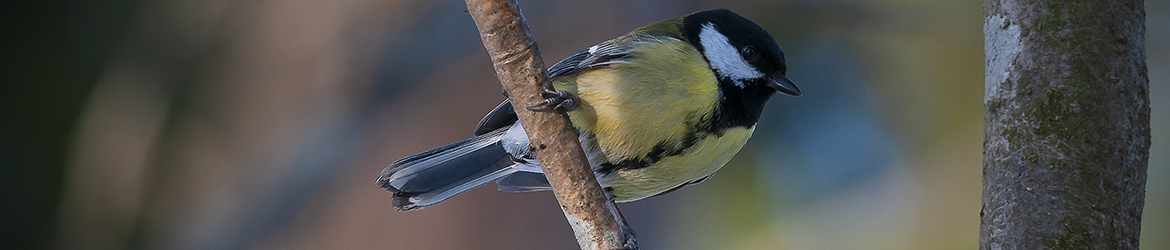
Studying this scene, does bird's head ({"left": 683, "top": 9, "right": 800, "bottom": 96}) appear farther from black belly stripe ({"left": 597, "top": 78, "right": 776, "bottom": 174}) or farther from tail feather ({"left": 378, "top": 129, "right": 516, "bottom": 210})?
tail feather ({"left": 378, "top": 129, "right": 516, "bottom": 210})

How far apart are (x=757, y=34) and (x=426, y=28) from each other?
3.68 feet

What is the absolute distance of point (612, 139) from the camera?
3.23ft

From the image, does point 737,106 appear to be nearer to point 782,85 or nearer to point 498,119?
point 782,85

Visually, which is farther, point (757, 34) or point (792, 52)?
point (792, 52)

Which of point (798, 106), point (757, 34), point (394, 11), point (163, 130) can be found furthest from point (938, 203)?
point (163, 130)

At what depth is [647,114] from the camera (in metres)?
0.96

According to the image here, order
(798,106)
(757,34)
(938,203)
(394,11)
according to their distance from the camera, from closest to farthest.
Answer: (757,34) < (938,203) < (798,106) < (394,11)

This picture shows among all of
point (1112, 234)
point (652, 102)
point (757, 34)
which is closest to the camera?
point (1112, 234)

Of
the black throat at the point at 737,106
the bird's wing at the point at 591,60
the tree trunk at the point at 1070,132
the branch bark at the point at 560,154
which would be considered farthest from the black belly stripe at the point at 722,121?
the tree trunk at the point at 1070,132

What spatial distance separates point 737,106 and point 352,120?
1219mm

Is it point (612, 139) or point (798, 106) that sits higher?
point (612, 139)

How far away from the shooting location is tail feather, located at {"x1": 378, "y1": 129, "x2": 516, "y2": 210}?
3.47ft

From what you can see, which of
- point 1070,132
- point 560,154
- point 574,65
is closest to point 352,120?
point 574,65

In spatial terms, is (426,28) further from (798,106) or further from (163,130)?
(798,106)
